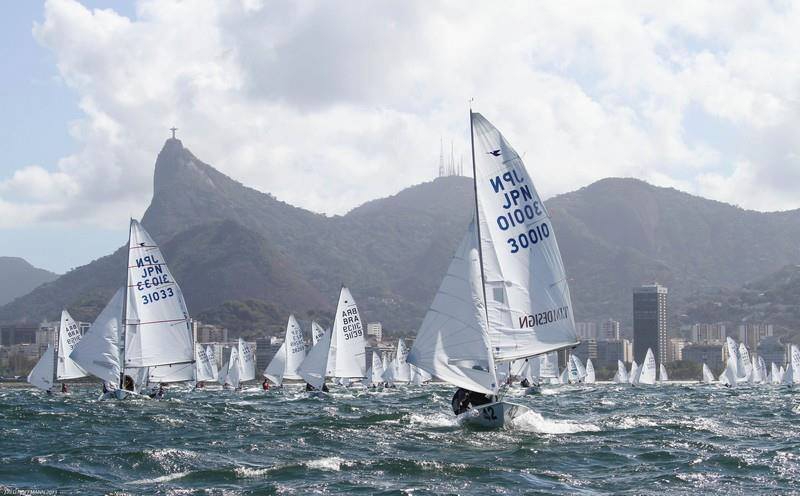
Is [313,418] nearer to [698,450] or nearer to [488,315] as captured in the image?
[488,315]

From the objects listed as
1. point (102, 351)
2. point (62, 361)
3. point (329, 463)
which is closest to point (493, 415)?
point (329, 463)

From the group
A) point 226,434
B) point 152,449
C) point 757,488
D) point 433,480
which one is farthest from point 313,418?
point 757,488

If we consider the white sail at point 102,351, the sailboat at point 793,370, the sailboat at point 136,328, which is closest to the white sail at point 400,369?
the sailboat at point 793,370

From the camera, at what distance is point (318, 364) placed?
70.1 metres

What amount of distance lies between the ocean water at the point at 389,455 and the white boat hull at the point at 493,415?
0.36 meters

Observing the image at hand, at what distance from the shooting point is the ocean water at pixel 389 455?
80.5 feet

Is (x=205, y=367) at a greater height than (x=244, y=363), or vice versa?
(x=244, y=363)

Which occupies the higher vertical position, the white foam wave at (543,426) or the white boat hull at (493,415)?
the white boat hull at (493,415)

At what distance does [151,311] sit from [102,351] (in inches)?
110

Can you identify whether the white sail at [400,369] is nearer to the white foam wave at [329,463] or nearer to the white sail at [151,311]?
the white sail at [151,311]

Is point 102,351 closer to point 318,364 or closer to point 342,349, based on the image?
point 318,364

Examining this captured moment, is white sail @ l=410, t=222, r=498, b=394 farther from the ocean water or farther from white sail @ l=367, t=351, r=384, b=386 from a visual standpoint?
white sail @ l=367, t=351, r=384, b=386

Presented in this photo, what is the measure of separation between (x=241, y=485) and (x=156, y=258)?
105ft

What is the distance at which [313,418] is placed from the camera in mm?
43031
